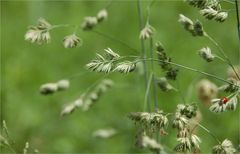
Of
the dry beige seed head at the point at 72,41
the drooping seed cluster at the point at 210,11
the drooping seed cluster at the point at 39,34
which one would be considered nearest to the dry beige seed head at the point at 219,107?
the drooping seed cluster at the point at 210,11

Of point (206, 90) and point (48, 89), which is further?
point (206, 90)

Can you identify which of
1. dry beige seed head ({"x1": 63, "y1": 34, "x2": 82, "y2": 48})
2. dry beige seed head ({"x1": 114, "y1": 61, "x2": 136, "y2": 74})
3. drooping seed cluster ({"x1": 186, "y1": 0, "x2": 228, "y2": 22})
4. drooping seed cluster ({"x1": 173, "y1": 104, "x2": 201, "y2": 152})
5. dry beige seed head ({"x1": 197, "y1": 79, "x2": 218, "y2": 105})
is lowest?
drooping seed cluster ({"x1": 173, "y1": 104, "x2": 201, "y2": 152})

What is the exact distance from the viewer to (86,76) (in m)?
5.77

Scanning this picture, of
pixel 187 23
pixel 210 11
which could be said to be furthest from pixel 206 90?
pixel 210 11

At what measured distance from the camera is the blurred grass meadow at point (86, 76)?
471 cm

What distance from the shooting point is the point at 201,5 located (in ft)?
8.47

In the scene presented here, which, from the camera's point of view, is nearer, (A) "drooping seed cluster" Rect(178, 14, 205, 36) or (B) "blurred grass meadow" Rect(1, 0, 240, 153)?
(A) "drooping seed cluster" Rect(178, 14, 205, 36)

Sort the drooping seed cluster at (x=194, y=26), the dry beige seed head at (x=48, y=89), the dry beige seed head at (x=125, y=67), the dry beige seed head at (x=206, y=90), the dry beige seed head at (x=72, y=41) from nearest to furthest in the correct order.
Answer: the dry beige seed head at (x=125, y=67), the drooping seed cluster at (x=194, y=26), the dry beige seed head at (x=72, y=41), the dry beige seed head at (x=48, y=89), the dry beige seed head at (x=206, y=90)

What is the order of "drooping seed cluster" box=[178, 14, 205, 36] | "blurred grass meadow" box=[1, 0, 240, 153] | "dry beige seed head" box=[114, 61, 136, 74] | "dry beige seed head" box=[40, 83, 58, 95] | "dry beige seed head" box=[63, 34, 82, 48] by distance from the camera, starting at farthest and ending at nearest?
"blurred grass meadow" box=[1, 0, 240, 153], "dry beige seed head" box=[40, 83, 58, 95], "dry beige seed head" box=[63, 34, 82, 48], "drooping seed cluster" box=[178, 14, 205, 36], "dry beige seed head" box=[114, 61, 136, 74]

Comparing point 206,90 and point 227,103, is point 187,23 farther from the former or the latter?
point 206,90

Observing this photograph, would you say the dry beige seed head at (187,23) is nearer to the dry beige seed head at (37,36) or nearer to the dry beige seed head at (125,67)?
the dry beige seed head at (125,67)

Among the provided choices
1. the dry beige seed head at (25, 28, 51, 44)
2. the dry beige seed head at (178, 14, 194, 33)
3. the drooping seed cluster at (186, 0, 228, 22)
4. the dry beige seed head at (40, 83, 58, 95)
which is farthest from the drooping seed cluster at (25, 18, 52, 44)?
the drooping seed cluster at (186, 0, 228, 22)

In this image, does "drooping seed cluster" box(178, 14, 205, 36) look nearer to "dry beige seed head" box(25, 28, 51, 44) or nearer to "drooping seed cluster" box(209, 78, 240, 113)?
"drooping seed cluster" box(209, 78, 240, 113)

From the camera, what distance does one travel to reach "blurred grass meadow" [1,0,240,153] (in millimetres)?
4711
